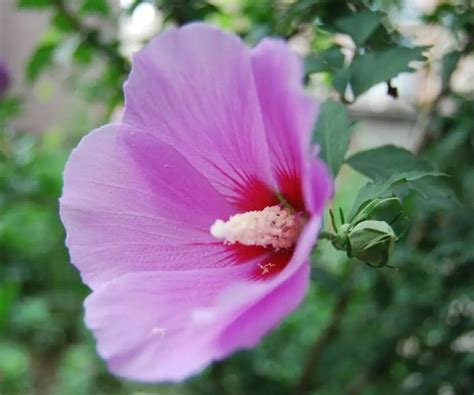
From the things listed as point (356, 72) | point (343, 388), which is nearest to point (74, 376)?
point (343, 388)

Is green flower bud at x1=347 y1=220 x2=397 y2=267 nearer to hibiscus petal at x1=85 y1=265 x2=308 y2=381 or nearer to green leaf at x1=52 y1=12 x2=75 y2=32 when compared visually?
hibiscus petal at x1=85 y1=265 x2=308 y2=381

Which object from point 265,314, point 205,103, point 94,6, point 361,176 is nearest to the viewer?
→ point 265,314

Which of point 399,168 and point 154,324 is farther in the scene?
point 399,168

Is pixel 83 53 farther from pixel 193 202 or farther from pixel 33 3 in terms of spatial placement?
pixel 193 202

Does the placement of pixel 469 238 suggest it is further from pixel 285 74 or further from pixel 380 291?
pixel 285 74

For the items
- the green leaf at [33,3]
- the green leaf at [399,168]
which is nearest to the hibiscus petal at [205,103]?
the green leaf at [399,168]

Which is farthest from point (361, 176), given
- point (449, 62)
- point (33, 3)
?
point (33, 3)

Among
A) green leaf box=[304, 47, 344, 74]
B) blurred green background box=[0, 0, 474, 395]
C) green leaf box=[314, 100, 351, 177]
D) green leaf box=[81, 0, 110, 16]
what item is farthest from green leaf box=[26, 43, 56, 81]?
green leaf box=[314, 100, 351, 177]
